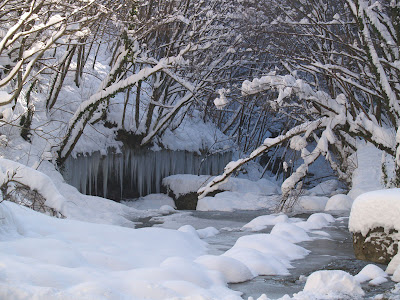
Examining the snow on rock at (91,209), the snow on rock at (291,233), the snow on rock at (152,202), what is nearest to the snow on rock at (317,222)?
the snow on rock at (291,233)

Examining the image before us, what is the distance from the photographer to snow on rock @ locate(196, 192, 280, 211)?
12.5 m

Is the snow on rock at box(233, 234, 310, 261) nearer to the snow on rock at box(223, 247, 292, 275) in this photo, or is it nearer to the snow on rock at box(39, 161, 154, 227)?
the snow on rock at box(223, 247, 292, 275)

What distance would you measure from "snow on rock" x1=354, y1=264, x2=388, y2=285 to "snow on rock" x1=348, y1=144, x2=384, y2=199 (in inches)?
209

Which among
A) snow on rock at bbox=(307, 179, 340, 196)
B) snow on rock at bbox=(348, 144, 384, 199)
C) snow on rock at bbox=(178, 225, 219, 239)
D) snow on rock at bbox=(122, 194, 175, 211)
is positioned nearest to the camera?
snow on rock at bbox=(178, 225, 219, 239)

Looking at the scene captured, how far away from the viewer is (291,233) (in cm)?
719

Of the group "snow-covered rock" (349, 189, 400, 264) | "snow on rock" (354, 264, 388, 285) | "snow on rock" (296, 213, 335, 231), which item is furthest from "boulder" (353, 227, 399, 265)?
"snow on rock" (296, 213, 335, 231)

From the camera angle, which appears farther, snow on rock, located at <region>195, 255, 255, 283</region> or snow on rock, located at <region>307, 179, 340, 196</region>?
snow on rock, located at <region>307, 179, 340, 196</region>

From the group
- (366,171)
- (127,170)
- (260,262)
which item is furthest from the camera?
(127,170)

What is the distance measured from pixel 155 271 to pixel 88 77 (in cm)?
1187

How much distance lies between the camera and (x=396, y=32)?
9.23 meters

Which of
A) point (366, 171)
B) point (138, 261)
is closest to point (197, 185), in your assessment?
point (366, 171)

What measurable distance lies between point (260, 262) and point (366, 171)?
6526mm

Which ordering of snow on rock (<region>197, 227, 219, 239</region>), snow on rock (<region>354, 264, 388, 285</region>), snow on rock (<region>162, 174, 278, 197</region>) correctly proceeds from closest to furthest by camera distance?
snow on rock (<region>354, 264, 388, 285</region>)
snow on rock (<region>197, 227, 219, 239</region>)
snow on rock (<region>162, 174, 278, 197</region>)

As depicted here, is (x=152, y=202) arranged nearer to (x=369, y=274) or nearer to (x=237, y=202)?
(x=237, y=202)
